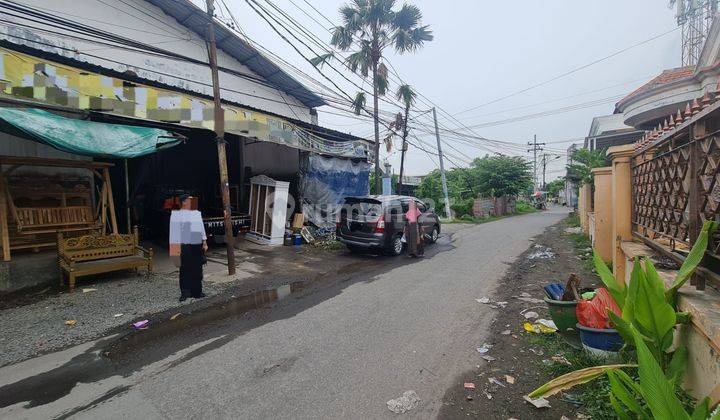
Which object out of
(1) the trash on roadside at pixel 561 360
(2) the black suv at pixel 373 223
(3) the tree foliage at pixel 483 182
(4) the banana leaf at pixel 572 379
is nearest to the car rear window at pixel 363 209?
(2) the black suv at pixel 373 223

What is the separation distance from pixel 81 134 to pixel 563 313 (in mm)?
7867

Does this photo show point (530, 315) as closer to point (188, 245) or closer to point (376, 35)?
point (188, 245)

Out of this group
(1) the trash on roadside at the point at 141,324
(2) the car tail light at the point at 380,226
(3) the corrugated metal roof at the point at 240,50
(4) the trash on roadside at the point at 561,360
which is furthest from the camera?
(3) the corrugated metal roof at the point at 240,50

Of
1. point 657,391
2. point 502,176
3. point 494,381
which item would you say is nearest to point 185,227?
point 494,381

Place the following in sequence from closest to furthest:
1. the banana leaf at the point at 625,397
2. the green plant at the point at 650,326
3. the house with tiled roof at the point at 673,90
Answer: the banana leaf at the point at 625,397 → the green plant at the point at 650,326 → the house with tiled roof at the point at 673,90

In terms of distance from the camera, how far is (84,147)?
228 inches

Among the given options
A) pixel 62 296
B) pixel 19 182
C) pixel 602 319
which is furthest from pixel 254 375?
pixel 19 182

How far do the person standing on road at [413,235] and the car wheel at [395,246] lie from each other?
0.26 meters

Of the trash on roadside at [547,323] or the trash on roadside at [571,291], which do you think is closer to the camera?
the trash on roadside at [571,291]

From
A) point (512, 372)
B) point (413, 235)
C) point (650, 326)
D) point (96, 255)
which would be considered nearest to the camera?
point (650, 326)

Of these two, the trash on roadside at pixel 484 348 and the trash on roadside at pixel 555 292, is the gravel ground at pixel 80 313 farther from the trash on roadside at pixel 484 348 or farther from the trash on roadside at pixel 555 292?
the trash on roadside at pixel 555 292

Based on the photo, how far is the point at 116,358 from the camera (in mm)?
3781

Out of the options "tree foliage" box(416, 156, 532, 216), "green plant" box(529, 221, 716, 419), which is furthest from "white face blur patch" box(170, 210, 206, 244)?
"tree foliage" box(416, 156, 532, 216)

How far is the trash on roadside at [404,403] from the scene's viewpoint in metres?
2.73
